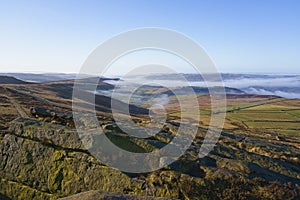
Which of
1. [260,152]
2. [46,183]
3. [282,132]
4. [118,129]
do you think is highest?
[118,129]

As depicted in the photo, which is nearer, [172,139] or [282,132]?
[172,139]

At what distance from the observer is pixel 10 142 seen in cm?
1602

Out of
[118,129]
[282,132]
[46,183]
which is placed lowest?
[282,132]

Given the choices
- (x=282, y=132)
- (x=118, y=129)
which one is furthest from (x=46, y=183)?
(x=282, y=132)

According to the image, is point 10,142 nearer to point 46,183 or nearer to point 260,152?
point 46,183

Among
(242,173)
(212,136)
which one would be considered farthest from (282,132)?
(242,173)

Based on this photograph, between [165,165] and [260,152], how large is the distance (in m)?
6.09

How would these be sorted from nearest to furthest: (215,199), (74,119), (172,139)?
(215,199), (172,139), (74,119)

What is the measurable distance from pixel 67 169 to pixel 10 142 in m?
4.03

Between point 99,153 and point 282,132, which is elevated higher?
point 99,153

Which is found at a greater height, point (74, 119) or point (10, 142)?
point (74, 119)

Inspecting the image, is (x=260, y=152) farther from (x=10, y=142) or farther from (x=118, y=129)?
(x=10, y=142)

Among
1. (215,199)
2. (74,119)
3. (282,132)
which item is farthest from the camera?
(282,132)

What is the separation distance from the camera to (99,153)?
14.0m
